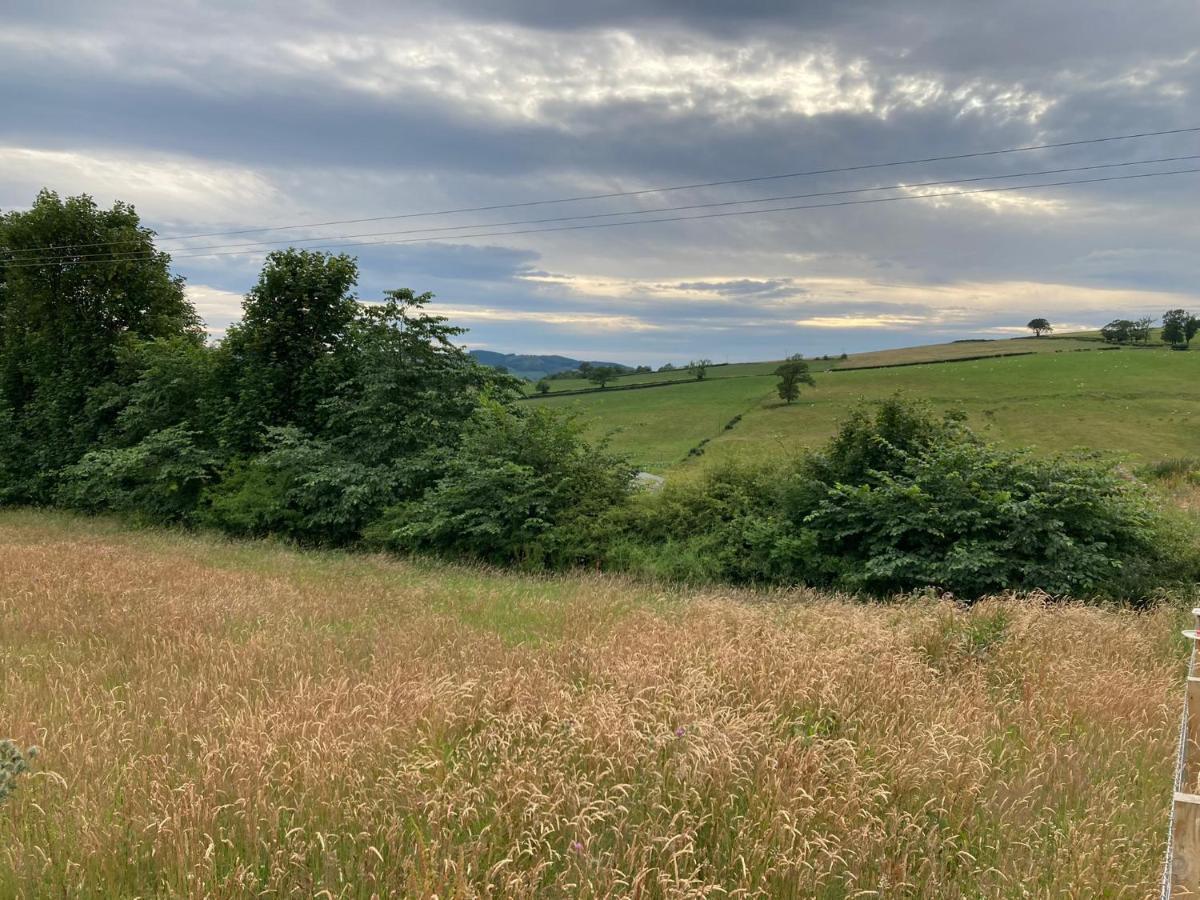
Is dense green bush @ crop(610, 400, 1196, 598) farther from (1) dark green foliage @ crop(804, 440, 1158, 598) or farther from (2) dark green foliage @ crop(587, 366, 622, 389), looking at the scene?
(2) dark green foliage @ crop(587, 366, 622, 389)

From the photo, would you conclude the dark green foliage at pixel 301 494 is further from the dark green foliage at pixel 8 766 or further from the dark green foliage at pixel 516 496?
the dark green foliage at pixel 8 766

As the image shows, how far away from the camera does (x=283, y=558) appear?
1530cm

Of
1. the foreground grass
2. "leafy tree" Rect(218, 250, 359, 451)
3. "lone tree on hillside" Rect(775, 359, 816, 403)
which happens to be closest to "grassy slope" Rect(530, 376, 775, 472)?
"lone tree on hillside" Rect(775, 359, 816, 403)

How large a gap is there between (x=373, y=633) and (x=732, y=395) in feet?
225

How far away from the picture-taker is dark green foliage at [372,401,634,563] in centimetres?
1606

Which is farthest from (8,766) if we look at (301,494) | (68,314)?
(68,314)

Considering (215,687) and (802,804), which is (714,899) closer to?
(802,804)

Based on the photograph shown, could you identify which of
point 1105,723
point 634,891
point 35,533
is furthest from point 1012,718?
point 35,533

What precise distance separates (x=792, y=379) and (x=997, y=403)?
58.5 ft

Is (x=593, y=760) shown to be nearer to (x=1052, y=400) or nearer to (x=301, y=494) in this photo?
(x=301, y=494)

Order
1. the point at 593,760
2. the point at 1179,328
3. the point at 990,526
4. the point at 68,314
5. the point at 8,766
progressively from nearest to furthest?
1. the point at 8,766
2. the point at 593,760
3. the point at 990,526
4. the point at 68,314
5. the point at 1179,328

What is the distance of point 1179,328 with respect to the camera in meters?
85.9

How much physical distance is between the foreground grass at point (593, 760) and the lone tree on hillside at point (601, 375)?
84.0 m

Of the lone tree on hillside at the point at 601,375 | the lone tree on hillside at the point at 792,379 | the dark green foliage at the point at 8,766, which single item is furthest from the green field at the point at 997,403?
the dark green foliage at the point at 8,766
